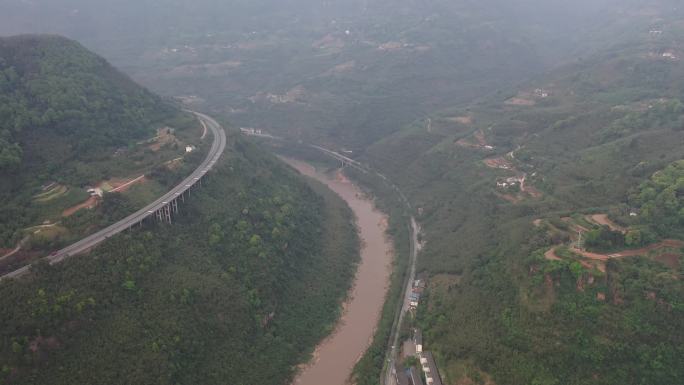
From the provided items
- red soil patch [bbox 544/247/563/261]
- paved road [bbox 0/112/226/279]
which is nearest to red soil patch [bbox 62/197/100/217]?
paved road [bbox 0/112/226/279]

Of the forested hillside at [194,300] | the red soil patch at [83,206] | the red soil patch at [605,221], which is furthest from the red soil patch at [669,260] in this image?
the red soil patch at [83,206]

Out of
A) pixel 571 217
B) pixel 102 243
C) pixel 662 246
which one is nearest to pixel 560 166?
pixel 571 217

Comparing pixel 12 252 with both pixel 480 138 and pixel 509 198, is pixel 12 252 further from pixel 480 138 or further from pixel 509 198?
pixel 480 138

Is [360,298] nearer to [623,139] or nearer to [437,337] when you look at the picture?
[437,337]

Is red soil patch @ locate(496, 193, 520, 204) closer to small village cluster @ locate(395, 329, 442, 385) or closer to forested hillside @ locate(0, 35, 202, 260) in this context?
small village cluster @ locate(395, 329, 442, 385)

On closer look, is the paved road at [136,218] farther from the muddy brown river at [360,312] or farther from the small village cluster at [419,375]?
the small village cluster at [419,375]

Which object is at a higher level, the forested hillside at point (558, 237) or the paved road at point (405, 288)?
the forested hillside at point (558, 237)
